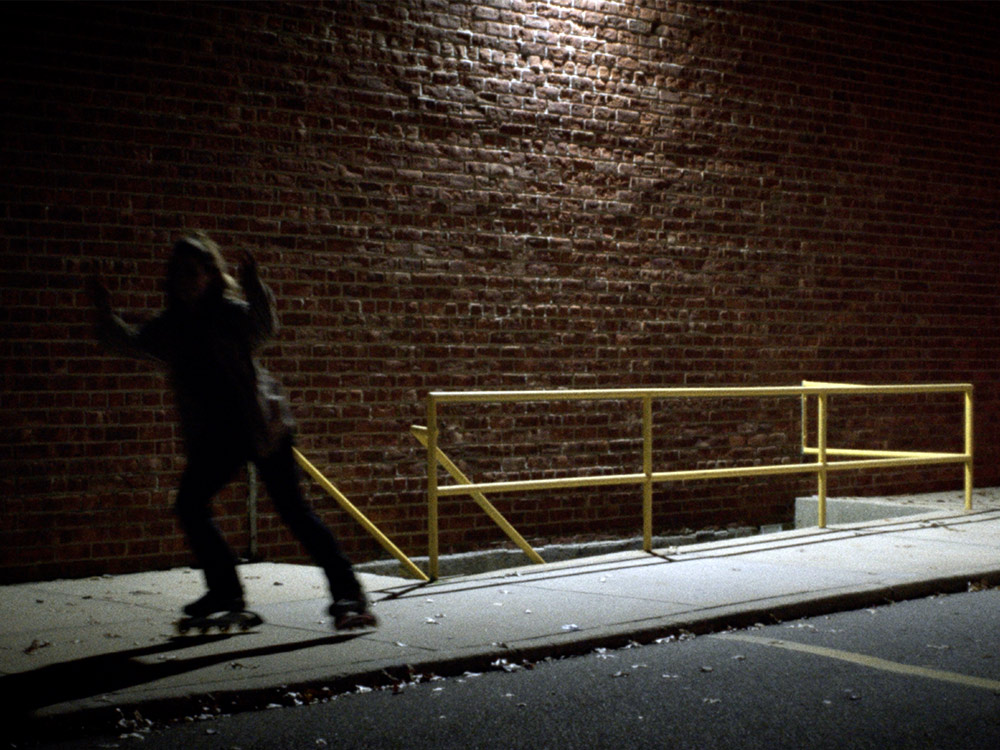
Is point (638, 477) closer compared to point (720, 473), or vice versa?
point (638, 477)

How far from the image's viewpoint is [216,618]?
6430 millimetres

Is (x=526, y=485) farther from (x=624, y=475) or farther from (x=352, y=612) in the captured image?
(x=352, y=612)

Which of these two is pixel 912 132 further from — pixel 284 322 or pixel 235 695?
pixel 235 695

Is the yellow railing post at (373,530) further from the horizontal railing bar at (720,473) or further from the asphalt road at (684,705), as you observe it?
the asphalt road at (684,705)

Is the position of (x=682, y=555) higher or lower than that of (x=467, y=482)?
lower

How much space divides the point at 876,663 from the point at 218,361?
336cm

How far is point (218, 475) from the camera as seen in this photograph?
6.26 metres

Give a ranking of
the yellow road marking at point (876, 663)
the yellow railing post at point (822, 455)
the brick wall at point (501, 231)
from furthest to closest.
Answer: the yellow railing post at point (822, 455)
the brick wall at point (501, 231)
the yellow road marking at point (876, 663)

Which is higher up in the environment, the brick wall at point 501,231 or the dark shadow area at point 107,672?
the brick wall at point 501,231

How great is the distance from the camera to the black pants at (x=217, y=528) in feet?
20.5

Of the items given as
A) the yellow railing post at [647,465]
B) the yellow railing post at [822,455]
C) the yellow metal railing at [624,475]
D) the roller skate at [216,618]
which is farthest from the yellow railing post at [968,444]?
the roller skate at [216,618]

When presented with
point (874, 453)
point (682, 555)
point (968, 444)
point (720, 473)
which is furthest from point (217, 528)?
point (968, 444)

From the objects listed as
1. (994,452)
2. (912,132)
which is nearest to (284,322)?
(912,132)

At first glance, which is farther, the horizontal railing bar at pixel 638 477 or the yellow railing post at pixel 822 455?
the yellow railing post at pixel 822 455
